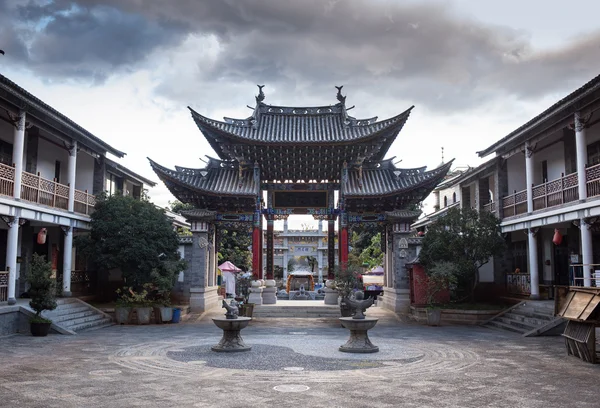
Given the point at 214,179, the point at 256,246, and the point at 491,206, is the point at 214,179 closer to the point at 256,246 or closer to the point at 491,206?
the point at 256,246

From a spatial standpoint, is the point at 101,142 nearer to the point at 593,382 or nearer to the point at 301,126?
the point at 301,126

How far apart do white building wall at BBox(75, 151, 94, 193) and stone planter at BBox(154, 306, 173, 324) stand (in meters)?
7.48

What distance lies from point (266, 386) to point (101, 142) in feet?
56.0

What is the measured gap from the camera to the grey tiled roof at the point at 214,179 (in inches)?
921

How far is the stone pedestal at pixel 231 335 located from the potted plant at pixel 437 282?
29.1 feet

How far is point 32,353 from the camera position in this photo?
39.8 feet

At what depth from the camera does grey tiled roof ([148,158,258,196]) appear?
2339 cm

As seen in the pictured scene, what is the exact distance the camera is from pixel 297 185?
24844 millimetres

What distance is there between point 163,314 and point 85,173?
28.2 feet

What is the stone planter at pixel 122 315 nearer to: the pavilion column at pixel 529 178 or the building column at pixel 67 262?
the building column at pixel 67 262

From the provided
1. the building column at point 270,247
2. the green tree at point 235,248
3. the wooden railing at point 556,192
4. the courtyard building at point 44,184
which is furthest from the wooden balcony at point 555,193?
the green tree at point 235,248

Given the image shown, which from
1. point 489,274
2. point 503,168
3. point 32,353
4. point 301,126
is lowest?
point 32,353

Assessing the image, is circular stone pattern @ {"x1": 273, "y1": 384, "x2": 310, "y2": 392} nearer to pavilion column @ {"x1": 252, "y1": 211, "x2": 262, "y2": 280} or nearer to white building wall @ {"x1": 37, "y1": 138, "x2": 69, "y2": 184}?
pavilion column @ {"x1": 252, "y1": 211, "x2": 262, "y2": 280}

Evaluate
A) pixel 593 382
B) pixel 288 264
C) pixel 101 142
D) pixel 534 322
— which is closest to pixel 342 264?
pixel 534 322
